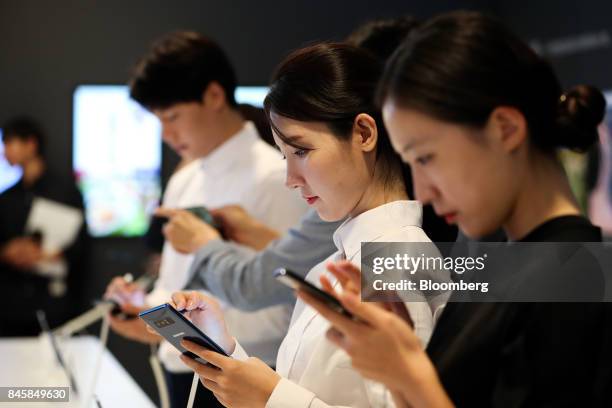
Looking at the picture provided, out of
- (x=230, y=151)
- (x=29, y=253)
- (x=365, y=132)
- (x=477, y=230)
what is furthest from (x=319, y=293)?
(x=29, y=253)

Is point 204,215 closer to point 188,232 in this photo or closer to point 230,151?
point 188,232

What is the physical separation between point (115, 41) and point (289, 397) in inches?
217

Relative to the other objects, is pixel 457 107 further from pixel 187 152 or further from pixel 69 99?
pixel 69 99

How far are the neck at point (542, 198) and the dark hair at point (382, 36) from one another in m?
0.94

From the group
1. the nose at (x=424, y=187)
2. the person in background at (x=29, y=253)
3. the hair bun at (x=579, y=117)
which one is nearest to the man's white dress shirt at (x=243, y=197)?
the hair bun at (x=579, y=117)

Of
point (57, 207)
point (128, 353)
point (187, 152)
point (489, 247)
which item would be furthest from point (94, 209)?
point (489, 247)

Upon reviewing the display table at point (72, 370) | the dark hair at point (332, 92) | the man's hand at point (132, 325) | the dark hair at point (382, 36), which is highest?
the dark hair at point (332, 92)

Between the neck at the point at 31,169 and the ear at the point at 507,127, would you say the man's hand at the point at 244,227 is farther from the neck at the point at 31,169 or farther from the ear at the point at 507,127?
the neck at the point at 31,169

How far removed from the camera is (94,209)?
6301mm

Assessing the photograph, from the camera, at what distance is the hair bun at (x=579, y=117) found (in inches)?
42.6

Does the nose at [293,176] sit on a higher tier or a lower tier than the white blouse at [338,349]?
higher

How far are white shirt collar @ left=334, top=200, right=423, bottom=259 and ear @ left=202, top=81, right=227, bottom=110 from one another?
3.89 ft

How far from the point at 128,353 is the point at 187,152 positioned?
1407 millimetres

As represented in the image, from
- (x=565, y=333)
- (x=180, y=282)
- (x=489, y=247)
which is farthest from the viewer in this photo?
(x=180, y=282)
